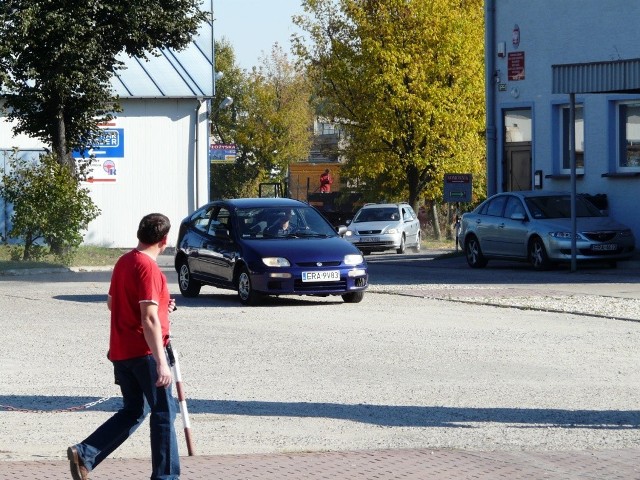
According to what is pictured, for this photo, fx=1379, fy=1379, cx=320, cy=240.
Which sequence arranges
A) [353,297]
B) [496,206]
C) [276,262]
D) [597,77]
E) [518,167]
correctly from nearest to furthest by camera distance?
[276,262] → [353,297] → [597,77] → [496,206] → [518,167]

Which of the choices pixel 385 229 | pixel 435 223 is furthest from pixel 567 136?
pixel 435 223

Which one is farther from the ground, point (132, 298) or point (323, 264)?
point (132, 298)

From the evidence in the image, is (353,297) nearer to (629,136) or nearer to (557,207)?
(557,207)

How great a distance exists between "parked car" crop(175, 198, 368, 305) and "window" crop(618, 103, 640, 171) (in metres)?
11.7

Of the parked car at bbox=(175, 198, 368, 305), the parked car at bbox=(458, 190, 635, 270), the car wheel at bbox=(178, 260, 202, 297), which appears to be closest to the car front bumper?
the parked car at bbox=(175, 198, 368, 305)

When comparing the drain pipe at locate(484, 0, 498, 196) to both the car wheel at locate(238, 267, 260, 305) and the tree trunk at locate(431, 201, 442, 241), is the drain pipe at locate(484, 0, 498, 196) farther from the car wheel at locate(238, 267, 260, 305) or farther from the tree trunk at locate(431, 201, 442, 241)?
the tree trunk at locate(431, 201, 442, 241)

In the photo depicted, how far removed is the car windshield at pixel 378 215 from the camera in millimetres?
42831

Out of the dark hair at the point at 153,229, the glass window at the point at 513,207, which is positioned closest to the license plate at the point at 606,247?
the glass window at the point at 513,207

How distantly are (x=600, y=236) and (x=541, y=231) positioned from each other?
112 cm

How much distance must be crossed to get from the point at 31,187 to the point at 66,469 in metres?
24.4

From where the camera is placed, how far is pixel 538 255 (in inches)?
1059

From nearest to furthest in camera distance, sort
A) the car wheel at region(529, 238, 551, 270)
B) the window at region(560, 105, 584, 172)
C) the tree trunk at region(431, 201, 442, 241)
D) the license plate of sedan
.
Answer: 1. the license plate of sedan
2. the car wheel at region(529, 238, 551, 270)
3. the window at region(560, 105, 584, 172)
4. the tree trunk at region(431, 201, 442, 241)

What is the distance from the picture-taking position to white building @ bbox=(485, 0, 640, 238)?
30.1 metres

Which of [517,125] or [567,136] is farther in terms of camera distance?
[517,125]
